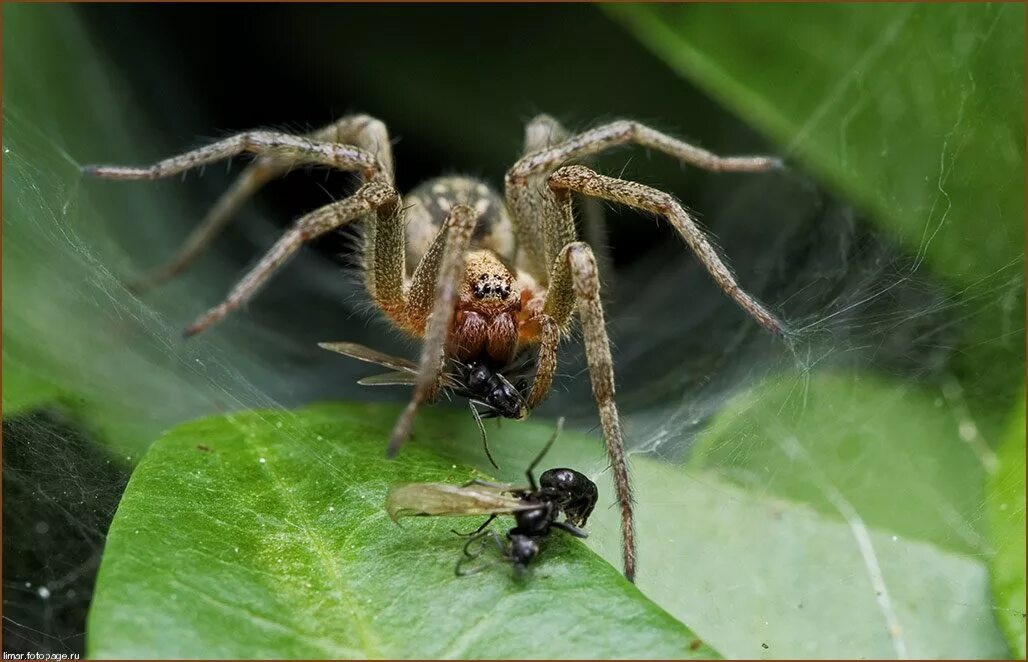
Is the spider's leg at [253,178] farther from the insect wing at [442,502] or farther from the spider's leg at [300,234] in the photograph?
the insect wing at [442,502]

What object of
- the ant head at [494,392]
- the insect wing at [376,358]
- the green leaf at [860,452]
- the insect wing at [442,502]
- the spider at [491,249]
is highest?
the spider at [491,249]

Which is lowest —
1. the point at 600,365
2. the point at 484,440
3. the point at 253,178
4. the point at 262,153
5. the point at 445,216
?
the point at 484,440

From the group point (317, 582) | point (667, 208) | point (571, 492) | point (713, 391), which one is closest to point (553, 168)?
point (667, 208)

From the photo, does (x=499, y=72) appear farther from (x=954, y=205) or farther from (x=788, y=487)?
(x=788, y=487)

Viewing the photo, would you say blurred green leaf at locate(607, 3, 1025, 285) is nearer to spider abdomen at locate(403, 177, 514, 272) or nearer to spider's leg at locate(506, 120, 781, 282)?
spider's leg at locate(506, 120, 781, 282)

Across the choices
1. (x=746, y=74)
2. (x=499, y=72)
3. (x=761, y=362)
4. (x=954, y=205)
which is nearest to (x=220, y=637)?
(x=761, y=362)

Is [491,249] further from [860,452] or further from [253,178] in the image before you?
[860,452]

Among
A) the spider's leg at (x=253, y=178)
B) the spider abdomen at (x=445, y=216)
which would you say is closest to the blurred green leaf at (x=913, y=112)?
the spider abdomen at (x=445, y=216)
